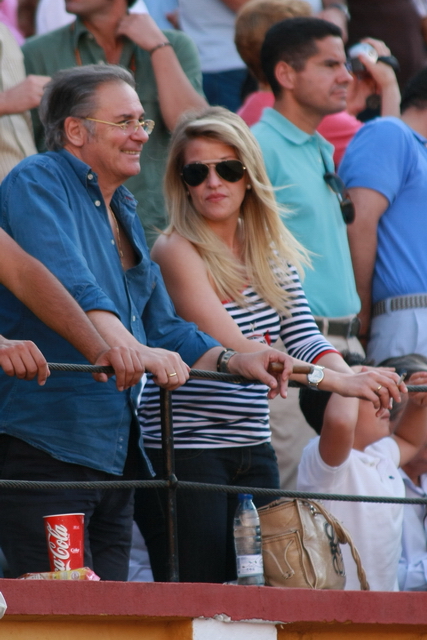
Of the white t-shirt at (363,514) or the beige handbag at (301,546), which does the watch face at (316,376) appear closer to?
the beige handbag at (301,546)

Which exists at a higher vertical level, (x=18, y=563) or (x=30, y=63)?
(x=30, y=63)

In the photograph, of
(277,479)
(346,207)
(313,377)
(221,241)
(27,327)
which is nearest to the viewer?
(27,327)

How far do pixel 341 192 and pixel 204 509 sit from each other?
90.4 inches

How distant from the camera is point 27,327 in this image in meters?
3.36

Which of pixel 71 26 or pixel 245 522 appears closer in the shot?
pixel 245 522

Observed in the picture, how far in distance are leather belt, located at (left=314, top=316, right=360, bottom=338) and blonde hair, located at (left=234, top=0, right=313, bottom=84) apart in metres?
1.65

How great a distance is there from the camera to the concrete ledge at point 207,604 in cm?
284

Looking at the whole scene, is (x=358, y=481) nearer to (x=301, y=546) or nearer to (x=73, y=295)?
(x=301, y=546)

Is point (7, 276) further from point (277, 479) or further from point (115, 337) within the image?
point (277, 479)

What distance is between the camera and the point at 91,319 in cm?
330

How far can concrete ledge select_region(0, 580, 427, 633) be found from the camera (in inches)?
112

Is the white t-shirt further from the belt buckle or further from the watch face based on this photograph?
the belt buckle

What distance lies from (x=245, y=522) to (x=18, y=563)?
30.4 inches

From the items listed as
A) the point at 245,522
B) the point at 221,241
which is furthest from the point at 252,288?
the point at 245,522
